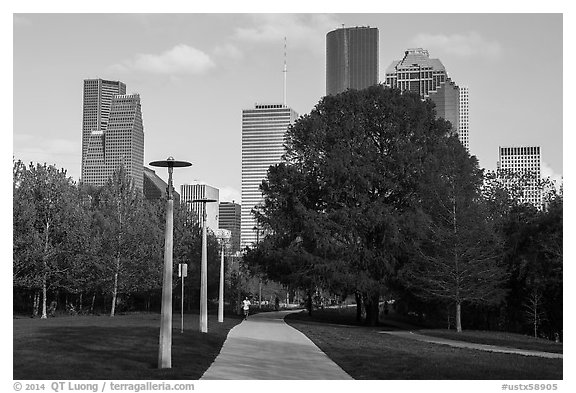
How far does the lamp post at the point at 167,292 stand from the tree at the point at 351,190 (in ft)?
84.6

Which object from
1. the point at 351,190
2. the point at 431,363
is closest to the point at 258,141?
the point at 351,190

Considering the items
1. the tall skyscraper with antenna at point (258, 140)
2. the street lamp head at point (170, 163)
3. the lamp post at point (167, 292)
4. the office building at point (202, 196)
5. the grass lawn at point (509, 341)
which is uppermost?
the tall skyscraper with antenna at point (258, 140)

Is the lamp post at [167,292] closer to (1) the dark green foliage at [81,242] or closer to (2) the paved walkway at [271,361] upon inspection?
(2) the paved walkway at [271,361]

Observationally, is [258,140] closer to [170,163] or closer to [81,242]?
[81,242]

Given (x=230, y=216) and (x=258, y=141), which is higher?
(x=258, y=141)

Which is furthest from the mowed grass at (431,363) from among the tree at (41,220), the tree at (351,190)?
the tree at (41,220)

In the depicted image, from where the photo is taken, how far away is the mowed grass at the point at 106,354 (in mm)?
17031

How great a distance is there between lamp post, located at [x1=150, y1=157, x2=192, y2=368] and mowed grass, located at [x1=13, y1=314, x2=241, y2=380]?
0.40 meters

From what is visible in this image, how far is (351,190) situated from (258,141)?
12704cm

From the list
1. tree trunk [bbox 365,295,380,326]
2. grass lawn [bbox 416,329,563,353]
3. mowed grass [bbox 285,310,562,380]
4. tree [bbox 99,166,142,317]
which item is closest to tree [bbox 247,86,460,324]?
tree trunk [bbox 365,295,380,326]

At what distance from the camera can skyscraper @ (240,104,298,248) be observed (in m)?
169

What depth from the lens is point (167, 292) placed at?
18.8 metres

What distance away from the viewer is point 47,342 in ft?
79.8
